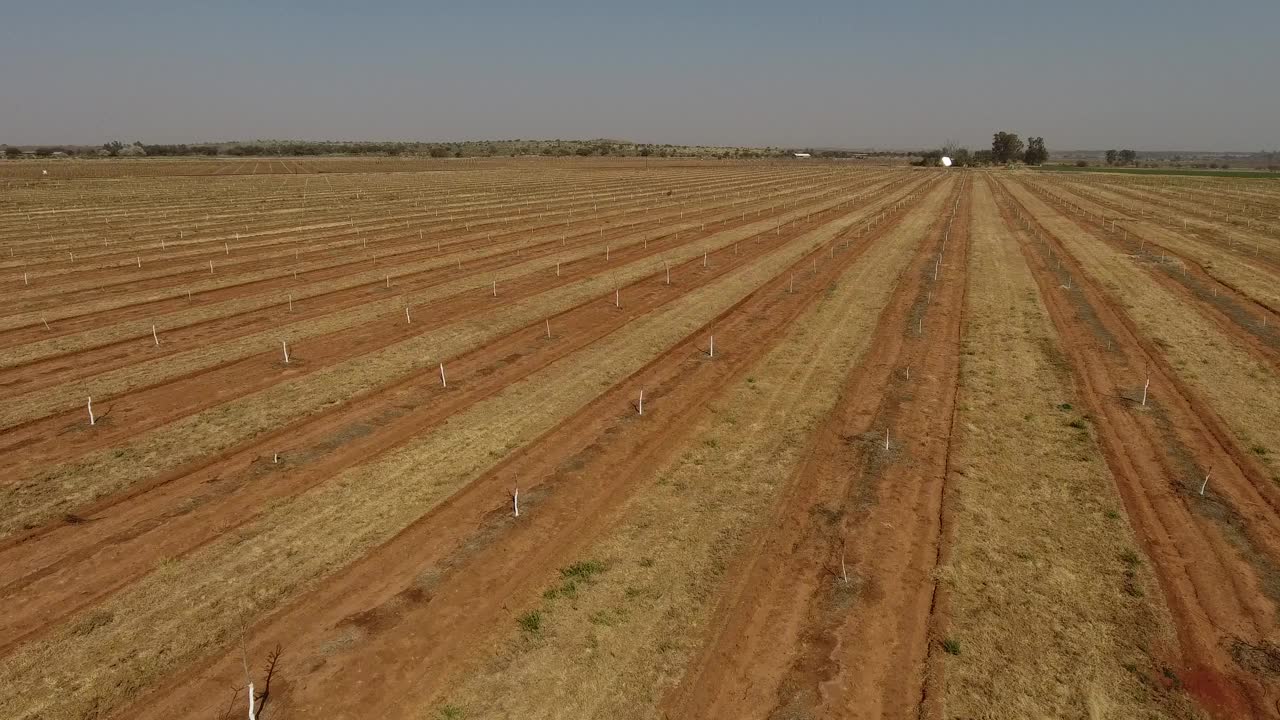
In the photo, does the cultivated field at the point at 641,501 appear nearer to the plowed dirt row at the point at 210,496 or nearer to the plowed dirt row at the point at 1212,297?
the plowed dirt row at the point at 210,496

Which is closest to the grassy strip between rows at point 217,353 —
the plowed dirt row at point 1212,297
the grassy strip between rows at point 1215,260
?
the plowed dirt row at point 1212,297

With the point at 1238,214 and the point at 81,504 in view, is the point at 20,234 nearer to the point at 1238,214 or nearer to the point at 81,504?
the point at 81,504

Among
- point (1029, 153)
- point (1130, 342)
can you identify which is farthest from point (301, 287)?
point (1029, 153)

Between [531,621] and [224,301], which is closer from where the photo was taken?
[531,621]

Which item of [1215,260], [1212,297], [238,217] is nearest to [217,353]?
[1212,297]

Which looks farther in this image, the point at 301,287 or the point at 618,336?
the point at 301,287

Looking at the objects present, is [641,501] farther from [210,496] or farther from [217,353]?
[217,353]

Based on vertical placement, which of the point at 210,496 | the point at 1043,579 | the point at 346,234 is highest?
the point at 346,234
